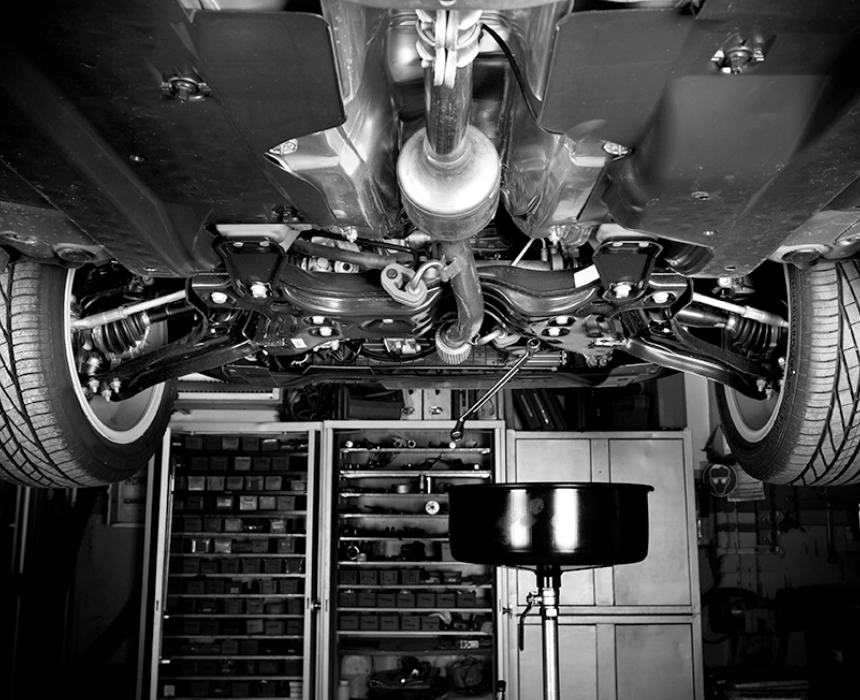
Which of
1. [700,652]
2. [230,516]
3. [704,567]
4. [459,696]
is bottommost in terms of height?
[459,696]

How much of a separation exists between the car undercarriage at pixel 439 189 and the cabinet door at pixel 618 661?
2.49 meters

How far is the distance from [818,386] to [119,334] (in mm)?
1767

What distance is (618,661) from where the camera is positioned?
14.2ft

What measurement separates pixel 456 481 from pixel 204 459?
1.55 meters

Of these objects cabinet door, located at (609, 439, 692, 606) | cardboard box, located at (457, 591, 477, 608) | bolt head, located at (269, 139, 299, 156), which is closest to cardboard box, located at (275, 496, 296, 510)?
cardboard box, located at (457, 591, 477, 608)

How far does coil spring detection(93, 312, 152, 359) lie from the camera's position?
6.75ft

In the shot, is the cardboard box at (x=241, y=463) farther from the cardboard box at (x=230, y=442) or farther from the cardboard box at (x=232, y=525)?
the cardboard box at (x=232, y=525)

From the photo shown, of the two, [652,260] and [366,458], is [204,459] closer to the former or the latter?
[366,458]

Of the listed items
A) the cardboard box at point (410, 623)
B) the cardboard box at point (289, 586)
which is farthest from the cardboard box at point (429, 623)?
the cardboard box at point (289, 586)

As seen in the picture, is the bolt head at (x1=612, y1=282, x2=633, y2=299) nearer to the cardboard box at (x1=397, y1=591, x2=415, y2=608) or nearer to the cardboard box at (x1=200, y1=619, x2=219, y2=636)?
the cardboard box at (x1=397, y1=591, x2=415, y2=608)

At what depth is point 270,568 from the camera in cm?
446

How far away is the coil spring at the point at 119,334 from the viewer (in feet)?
6.75

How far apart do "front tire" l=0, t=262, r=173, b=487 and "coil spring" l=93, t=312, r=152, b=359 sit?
16 centimetres

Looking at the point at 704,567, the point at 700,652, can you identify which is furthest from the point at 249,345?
the point at 704,567
